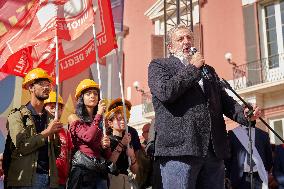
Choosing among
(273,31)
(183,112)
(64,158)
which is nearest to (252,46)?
(273,31)

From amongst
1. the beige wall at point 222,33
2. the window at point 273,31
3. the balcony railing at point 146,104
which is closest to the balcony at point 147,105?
the balcony railing at point 146,104

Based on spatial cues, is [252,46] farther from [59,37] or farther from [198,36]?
[59,37]

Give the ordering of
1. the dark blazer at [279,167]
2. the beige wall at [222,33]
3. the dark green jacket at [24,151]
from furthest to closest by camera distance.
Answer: the beige wall at [222,33] → the dark blazer at [279,167] → the dark green jacket at [24,151]

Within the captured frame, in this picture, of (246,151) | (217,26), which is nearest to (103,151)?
(246,151)

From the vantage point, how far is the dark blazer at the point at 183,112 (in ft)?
11.0

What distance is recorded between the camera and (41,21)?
514cm

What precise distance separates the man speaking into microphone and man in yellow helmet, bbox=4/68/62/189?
1.01 meters

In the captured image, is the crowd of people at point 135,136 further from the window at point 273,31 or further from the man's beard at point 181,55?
the window at point 273,31

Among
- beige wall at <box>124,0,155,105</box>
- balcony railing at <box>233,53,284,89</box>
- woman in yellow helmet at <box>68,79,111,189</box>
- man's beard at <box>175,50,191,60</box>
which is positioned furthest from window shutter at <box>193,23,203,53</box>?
man's beard at <box>175,50,191,60</box>

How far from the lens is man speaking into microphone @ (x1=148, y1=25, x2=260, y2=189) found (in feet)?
11.0

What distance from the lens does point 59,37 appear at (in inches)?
203

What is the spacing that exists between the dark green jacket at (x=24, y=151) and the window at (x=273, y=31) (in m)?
12.8

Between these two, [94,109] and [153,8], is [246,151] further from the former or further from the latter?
[153,8]

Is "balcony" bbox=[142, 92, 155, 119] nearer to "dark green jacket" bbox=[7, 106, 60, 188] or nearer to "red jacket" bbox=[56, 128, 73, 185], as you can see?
"red jacket" bbox=[56, 128, 73, 185]
